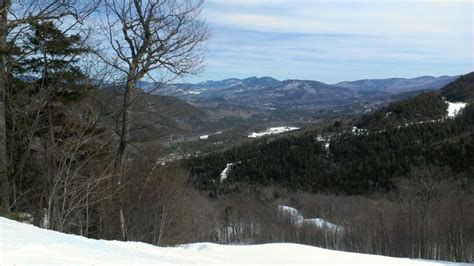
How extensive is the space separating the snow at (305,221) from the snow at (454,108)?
239 ft

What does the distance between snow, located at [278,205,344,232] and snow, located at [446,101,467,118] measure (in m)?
72.8

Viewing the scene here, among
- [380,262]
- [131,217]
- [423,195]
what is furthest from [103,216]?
[423,195]

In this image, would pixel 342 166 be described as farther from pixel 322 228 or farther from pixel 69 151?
pixel 69 151

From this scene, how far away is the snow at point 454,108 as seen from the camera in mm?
140650

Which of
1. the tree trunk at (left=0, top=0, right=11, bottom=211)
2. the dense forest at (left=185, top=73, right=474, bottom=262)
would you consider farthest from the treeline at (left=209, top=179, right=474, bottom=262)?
the tree trunk at (left=0, top=0, right=11, bottom=211)

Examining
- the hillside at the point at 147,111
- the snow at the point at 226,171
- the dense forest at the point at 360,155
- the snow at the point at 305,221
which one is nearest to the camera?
the hillside at the point at 147,111

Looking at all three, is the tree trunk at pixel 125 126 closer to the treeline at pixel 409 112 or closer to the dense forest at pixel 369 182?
the dense forest at pixel 369 182

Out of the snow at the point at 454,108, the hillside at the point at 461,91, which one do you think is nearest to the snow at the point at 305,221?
the snow at the point at 454,108

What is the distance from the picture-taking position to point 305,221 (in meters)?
78.5

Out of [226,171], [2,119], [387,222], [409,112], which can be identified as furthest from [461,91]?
[2,119]

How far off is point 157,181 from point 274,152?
370ft

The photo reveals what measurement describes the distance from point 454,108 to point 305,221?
92.4 m

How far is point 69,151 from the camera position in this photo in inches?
437

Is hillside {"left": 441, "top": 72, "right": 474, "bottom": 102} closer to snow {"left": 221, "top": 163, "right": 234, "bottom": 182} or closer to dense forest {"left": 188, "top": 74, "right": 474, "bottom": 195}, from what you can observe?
dense forest {"left": 188, "top": 74, "right": 474, "bottom": 195}
